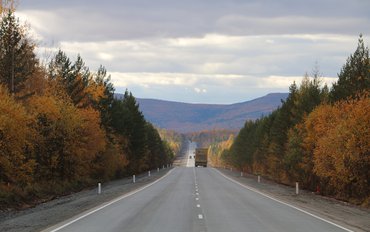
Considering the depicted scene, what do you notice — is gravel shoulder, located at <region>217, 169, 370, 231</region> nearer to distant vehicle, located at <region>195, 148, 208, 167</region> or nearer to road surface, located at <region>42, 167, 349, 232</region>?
road surface, located at <region>42, 167, 349, 232</region>

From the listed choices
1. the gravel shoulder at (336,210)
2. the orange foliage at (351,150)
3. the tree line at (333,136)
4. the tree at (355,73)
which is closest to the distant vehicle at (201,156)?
the tree line at (333,136)

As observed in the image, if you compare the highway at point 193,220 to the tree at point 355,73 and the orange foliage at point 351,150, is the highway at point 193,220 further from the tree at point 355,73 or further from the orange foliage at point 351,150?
the tree at point 355,73

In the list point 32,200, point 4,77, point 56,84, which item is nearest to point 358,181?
point 32,200

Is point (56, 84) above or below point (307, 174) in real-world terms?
above

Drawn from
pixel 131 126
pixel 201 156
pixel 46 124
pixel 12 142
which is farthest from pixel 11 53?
pixel 201 156

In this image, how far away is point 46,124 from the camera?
44.9 m

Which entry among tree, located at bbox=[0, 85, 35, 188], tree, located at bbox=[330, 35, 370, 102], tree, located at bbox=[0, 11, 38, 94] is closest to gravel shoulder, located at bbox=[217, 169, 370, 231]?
tree, located at bbox=[330, 35, 370, 102]

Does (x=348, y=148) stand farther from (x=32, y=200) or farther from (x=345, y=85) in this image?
(x=32, y=200)

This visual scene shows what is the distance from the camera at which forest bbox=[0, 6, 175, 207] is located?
33781 millimetres

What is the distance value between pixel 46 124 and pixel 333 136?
23.8m

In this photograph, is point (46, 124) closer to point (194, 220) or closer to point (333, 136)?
point (333, 136)

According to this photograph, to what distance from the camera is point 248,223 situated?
18.0 metres

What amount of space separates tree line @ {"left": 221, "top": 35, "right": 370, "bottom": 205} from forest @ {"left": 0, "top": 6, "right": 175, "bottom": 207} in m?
19.4

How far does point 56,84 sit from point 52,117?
38.2 ft
